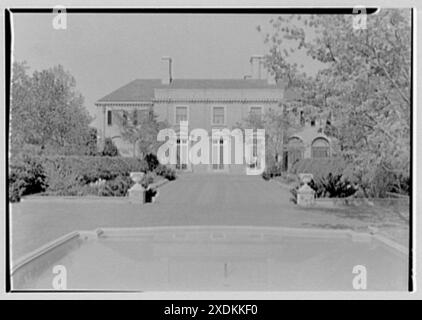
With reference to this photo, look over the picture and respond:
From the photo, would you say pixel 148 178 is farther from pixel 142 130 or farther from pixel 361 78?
pixel 361 78

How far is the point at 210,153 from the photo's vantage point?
20.3 feet

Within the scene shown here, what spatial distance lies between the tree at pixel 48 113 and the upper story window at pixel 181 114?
3.60 ft

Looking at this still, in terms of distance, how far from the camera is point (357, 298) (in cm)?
590

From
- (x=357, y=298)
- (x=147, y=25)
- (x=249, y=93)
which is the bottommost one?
(x=357, y=298)

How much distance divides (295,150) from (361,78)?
1188mm

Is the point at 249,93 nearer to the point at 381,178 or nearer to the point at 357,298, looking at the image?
the point at 381,178

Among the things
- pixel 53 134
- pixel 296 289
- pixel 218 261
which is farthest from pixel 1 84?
pixel 296 289

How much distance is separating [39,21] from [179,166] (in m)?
2.35

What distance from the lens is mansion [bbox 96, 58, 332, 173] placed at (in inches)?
242

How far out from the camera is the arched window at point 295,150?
619 centimetres

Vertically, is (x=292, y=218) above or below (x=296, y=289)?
above

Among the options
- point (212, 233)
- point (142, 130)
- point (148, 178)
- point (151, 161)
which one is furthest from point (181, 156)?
point (212, 233)

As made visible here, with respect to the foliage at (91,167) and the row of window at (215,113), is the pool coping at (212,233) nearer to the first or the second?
the foliage at (91,167)

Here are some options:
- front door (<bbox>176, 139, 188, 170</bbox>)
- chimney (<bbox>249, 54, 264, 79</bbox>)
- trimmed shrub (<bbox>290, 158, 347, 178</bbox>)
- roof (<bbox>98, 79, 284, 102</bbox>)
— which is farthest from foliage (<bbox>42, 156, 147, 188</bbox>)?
trimmed shrub (<bbox>290, 158, 347, 178</bbox>)
